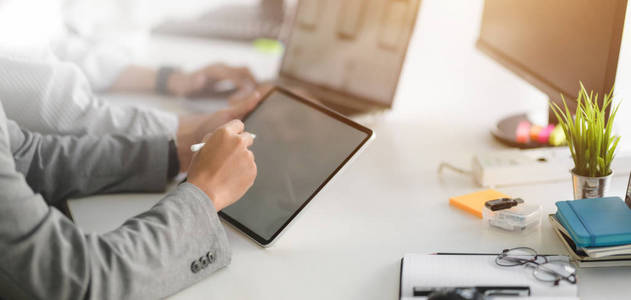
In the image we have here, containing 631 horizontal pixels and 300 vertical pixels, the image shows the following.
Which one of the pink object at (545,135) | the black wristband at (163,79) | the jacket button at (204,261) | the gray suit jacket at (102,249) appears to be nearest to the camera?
the gray suit jacket at (102,249)

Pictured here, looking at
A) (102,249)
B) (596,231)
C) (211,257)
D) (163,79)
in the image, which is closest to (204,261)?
(211,257)

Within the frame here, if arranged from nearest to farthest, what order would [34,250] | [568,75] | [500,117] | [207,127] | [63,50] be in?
[34,250] → [568,75] → [207,127] → [500,117] → [63,50]

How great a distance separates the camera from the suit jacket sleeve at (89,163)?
101 cm

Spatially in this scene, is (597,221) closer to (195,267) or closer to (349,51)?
(195,267)

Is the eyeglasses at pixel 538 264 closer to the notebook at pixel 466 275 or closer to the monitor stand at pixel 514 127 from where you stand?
the notebook at pixel 466 275

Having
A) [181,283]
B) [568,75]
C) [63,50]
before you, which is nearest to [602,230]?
[568,75]

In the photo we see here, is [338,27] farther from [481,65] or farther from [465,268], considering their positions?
[465,268]

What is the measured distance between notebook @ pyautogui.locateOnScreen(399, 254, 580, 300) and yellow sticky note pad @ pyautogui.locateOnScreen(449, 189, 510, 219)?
14 centimetres

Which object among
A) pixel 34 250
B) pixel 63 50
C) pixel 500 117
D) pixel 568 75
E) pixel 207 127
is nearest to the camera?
pixel 34 250

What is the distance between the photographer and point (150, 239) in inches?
29.7

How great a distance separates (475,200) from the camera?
0.97 metres

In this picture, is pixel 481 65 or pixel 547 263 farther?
pixel 481 65

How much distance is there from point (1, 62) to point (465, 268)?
87 cm

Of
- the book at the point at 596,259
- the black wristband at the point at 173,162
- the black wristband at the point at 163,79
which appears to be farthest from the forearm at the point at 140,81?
the book at the point at 596,259
